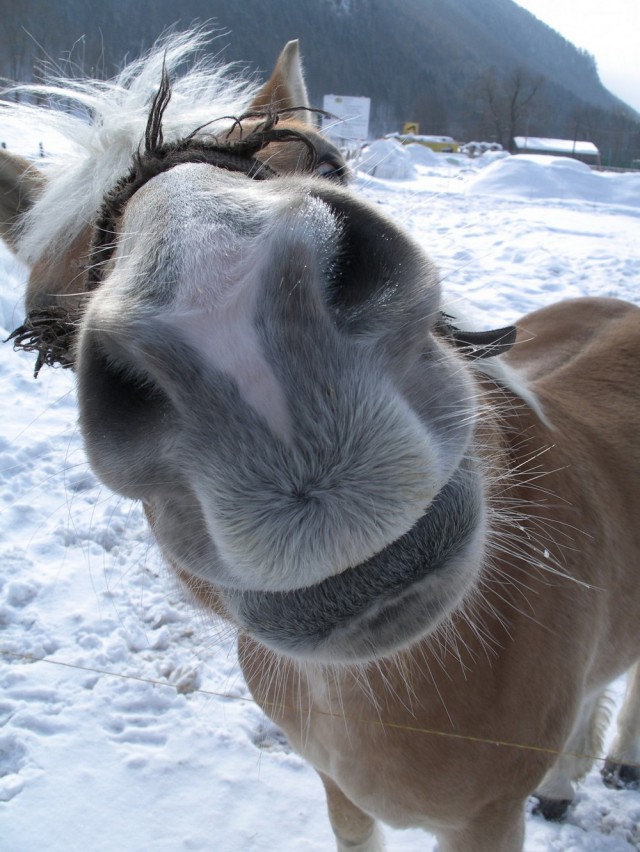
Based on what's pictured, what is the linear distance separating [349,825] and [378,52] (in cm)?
11298

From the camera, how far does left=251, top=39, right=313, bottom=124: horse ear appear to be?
198 cm

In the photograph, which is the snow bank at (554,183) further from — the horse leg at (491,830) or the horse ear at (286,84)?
the horse leg at (491,830)

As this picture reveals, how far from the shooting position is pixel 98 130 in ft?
5.18

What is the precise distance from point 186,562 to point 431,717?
96cm

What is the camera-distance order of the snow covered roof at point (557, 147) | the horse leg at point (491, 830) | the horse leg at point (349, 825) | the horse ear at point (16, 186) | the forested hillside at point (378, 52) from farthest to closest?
the snow covered roof at point (557, 147) → the forested hillside at point (378, 52) → the horse leg at point (349, 825) → the horse ear at point (16, 186) → the horse leg at point (491, 830)

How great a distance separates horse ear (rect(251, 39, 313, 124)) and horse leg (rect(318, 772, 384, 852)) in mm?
2364

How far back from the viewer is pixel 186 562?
1046 mm

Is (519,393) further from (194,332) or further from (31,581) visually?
(31,581)

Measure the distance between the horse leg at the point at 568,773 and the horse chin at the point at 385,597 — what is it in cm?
193

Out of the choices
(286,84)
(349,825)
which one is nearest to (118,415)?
(286,84)

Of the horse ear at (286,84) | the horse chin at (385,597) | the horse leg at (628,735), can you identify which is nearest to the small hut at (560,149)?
the horse leg at (628,735)

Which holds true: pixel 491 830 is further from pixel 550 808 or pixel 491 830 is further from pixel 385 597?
pixel 385 597

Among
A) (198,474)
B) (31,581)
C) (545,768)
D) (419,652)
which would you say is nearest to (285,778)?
(545,768)

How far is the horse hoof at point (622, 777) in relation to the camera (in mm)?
2789
